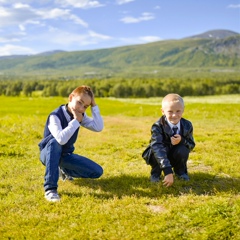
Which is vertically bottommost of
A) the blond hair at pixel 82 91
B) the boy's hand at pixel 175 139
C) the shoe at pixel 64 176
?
the shoe at pixel 64 176

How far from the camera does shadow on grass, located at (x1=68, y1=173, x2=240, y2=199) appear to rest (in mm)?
7918

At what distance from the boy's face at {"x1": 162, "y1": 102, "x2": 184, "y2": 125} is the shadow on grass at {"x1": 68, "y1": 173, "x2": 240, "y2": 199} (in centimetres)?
183

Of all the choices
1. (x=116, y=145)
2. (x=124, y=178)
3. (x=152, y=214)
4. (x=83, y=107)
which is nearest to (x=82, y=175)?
(x=124, y=178)

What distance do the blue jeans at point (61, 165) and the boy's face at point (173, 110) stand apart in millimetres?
2518

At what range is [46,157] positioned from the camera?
8.02 metres

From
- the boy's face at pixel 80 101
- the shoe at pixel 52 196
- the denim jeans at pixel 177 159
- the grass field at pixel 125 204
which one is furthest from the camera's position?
the denim jeans at pixel 177 159

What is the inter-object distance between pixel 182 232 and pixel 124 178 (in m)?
3.60

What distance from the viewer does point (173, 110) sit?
25.6ft

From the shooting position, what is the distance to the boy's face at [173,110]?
7.76 m

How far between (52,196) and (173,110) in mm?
3689

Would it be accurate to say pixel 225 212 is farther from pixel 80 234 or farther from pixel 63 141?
pixel 63 141

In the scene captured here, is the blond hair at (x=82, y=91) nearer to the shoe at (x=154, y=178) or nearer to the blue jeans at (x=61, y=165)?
the blue jeans at (x=61, y=165)

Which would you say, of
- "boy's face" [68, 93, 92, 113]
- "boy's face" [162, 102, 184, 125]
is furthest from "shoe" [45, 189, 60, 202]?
"boy's face" [162, 102, 184, 125]

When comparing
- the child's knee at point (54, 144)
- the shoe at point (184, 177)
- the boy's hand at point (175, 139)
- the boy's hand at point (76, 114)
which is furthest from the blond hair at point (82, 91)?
the shoe at point (184, 177)
